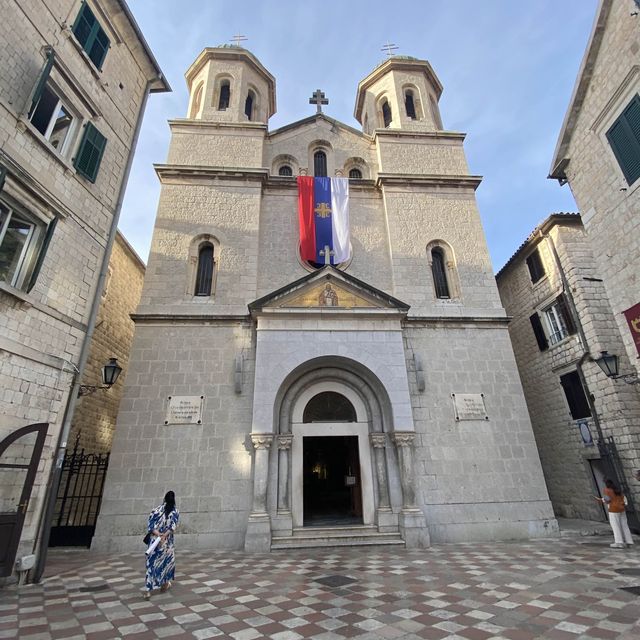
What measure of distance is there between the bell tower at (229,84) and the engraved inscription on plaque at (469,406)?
1486 cm

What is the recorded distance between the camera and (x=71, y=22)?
9328 millimetres

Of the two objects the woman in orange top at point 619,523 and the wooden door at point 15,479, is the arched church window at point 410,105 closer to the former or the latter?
the woman in orange top at point 619,523

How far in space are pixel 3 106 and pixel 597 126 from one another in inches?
551

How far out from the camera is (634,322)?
8.86 meters

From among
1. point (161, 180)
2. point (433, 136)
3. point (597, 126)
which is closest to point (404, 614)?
point (597, 126)

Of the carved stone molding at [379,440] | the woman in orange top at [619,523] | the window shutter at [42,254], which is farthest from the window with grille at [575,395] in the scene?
the window shutter at [42,254]

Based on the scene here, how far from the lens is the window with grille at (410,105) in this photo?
59.7ft

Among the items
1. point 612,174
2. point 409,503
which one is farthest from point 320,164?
point 409,503

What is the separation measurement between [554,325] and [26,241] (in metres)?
17.7

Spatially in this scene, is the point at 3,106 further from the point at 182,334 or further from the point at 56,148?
the point at 182,334

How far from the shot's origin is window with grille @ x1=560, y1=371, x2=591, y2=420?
13659mm

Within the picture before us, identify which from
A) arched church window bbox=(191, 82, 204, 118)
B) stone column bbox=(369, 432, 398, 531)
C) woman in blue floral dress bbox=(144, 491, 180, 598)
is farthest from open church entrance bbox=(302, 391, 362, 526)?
arched church window bbox=(191, 82, 204, 118)

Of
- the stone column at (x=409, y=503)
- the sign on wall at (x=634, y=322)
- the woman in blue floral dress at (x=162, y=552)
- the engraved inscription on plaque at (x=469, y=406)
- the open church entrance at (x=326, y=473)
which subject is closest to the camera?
the woman in blue floral dress at (x=162, y=552)

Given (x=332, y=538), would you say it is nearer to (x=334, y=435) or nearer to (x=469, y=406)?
(x=334, y=435)
